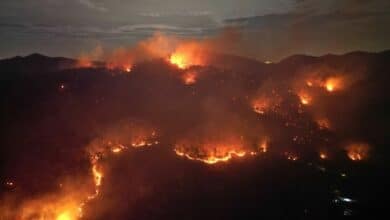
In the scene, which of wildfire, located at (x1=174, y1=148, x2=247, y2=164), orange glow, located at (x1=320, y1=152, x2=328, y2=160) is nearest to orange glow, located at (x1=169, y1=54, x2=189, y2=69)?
wildfire, located at (x1=174, y1=148, x2=247, y2=164)

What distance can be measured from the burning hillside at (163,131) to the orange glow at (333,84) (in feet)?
0.76

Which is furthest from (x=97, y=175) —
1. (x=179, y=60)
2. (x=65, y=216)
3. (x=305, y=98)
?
(x=179, y=60)

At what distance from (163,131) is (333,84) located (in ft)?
150

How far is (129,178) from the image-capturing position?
135ft

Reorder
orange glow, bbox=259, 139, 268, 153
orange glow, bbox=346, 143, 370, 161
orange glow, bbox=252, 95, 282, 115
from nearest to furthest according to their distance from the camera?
orange glow, bbox=259, 139, 268, 153 → orange glow, bbox=346, 143, 370, 161 → orange glow, bbox=252, 95, 282, 115

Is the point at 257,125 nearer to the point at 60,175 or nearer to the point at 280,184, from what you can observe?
the point at 280,184

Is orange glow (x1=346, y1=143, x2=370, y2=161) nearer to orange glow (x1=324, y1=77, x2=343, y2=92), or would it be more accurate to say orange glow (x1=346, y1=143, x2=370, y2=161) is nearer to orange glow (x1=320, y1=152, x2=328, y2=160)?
orange glow (x1=320, y1=152, x2=328, y2=160)

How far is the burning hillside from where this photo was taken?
38.6 m

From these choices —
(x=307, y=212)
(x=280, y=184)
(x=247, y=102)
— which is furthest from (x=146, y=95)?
(x=307, y=212)

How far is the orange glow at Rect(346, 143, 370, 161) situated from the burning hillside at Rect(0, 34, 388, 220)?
0.77 feet

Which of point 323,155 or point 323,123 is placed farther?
point 323,123

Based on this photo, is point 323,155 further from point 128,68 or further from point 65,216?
point 128,68

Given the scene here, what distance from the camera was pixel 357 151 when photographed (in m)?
56.9

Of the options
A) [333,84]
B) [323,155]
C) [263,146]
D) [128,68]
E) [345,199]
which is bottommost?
[323,155]
